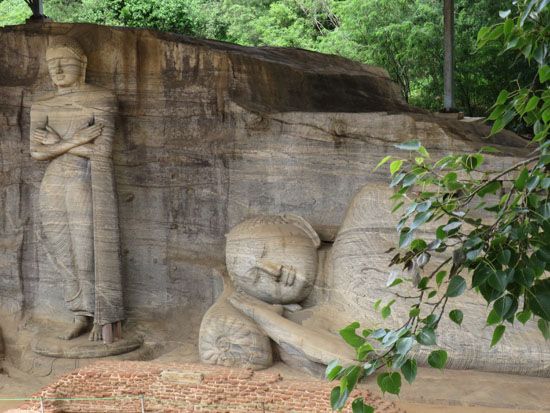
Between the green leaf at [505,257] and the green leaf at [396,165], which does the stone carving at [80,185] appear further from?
the green leaf at [505,257]

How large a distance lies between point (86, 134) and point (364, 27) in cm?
1068

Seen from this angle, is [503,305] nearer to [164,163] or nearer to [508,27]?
[508,27]

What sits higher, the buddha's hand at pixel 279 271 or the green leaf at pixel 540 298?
the green leaf at pixel 540 298

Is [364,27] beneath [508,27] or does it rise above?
above

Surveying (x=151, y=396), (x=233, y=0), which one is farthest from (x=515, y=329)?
(x=233, y=0)

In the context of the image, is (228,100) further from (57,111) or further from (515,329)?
(515,329)

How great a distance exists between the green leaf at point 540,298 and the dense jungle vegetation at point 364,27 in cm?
1160

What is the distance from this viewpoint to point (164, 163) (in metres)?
7.54

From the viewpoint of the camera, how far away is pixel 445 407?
5.68 m

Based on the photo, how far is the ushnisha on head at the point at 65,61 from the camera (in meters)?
7.13

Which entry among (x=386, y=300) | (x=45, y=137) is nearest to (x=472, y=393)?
(x=386, y=300)

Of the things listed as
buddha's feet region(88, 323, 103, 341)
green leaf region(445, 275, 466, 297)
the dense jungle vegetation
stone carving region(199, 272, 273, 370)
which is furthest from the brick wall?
the dense jungle vegetation

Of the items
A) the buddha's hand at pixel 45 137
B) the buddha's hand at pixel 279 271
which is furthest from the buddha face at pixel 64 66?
the buddha's hand at pixel 279 271

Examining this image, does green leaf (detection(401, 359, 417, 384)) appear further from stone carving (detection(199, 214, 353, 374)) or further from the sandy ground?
stone carving (detection(199, 214, 353, 374))
